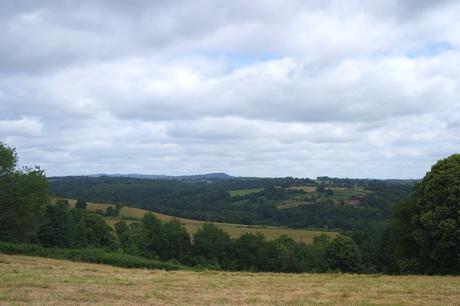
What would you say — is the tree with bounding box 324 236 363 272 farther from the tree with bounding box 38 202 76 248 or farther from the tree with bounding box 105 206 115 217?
the tree with bounding box 105 206 115 217

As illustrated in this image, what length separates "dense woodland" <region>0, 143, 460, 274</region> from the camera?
114 feet

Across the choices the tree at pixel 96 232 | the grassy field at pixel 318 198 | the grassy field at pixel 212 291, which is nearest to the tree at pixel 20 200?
the grassy field at pixel 212 291

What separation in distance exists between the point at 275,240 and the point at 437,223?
65.9 m

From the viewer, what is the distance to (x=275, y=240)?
98062mm

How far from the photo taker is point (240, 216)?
15950cm

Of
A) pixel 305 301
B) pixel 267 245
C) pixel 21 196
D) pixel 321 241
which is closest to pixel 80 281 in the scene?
pixel 305 301

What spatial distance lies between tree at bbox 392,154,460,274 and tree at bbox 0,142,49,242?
37.1 meters

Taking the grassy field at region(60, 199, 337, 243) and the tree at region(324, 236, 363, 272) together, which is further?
the grassy field at region(60, 199, 337, 243)

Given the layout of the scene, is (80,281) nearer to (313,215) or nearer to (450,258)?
(450,258)

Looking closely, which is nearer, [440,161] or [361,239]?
[440,161]

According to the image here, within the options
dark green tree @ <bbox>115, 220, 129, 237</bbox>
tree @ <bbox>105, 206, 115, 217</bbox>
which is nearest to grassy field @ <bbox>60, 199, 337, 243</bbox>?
tree @ <bbox>105, 206, 115, 217</bbox>

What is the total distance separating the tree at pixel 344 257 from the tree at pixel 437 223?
34.2m

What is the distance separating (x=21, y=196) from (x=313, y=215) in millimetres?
117236

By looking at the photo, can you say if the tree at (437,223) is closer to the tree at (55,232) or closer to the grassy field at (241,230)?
the tree at (55,232)
